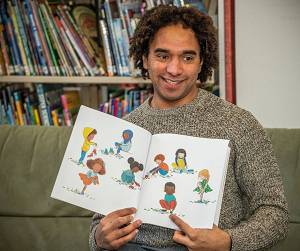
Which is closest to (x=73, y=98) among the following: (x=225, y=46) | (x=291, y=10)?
(x=225, y=46)

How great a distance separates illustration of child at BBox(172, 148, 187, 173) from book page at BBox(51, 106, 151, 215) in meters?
0.08

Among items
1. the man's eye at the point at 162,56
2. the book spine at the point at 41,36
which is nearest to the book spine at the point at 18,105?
the book spine at the point at 41,36

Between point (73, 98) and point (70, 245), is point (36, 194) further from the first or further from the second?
point (73, 98)

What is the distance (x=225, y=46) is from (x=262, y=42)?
5.8 inches

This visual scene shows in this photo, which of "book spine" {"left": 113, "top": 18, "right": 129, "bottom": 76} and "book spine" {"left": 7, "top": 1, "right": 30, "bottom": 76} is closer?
"book spine" {"left": 113, "top": 18, "right": 129, "bottom": 76}

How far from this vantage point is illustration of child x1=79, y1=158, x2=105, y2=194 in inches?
49.4

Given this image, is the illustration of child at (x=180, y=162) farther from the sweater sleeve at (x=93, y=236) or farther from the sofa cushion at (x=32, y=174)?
the sofa cushion at (x=32, y=174)

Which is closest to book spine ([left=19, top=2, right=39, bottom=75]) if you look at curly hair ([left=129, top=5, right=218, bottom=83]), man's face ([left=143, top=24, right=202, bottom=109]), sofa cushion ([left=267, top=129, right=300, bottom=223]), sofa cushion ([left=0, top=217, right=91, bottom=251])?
sofa cushion ([left=0, top=217, right=91, bottom=251])

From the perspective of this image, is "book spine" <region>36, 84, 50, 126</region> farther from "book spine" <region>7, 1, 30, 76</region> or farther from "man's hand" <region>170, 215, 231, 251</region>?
"man's hand" <region>170, 215, 231, 251</region>

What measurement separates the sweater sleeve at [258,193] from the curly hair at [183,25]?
0.27 meters

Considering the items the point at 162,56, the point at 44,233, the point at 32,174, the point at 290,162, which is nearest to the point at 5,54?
the point at 32,174

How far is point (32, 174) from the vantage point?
181cm

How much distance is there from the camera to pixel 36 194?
1.80m

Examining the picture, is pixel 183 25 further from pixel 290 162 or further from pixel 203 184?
pixel 290 162
